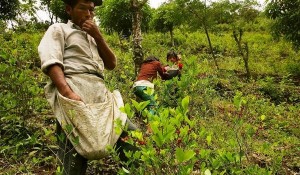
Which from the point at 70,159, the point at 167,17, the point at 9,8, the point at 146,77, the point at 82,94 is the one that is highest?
the point at 9,8

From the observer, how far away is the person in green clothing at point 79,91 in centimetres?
188

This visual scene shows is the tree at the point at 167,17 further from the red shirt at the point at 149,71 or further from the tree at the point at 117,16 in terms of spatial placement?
the red shirt at the point at 149,71

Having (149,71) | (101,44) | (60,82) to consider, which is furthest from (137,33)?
(60,82)

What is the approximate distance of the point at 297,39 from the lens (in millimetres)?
12953

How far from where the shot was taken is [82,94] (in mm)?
2059

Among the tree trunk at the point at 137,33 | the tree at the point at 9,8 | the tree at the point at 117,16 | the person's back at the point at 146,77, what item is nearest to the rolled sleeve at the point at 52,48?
the person's back at the point at 146,77

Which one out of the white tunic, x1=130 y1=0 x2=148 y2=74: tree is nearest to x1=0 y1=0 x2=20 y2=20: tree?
x1=130 y1=0 x2=148 y2=74: tree

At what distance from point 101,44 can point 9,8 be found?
12.4 m

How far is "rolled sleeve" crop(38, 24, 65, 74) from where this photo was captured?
192 cm

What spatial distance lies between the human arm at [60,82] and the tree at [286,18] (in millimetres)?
12042

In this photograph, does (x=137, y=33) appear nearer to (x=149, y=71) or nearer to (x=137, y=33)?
(x=137, y=33)

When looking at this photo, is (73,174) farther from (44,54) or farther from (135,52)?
(135,52)

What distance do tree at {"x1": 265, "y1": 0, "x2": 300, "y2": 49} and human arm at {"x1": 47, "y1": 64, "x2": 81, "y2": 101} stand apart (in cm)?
1204

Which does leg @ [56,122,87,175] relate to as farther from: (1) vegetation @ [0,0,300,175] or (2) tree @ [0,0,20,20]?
(2) tree @ [0,0,20,20]
